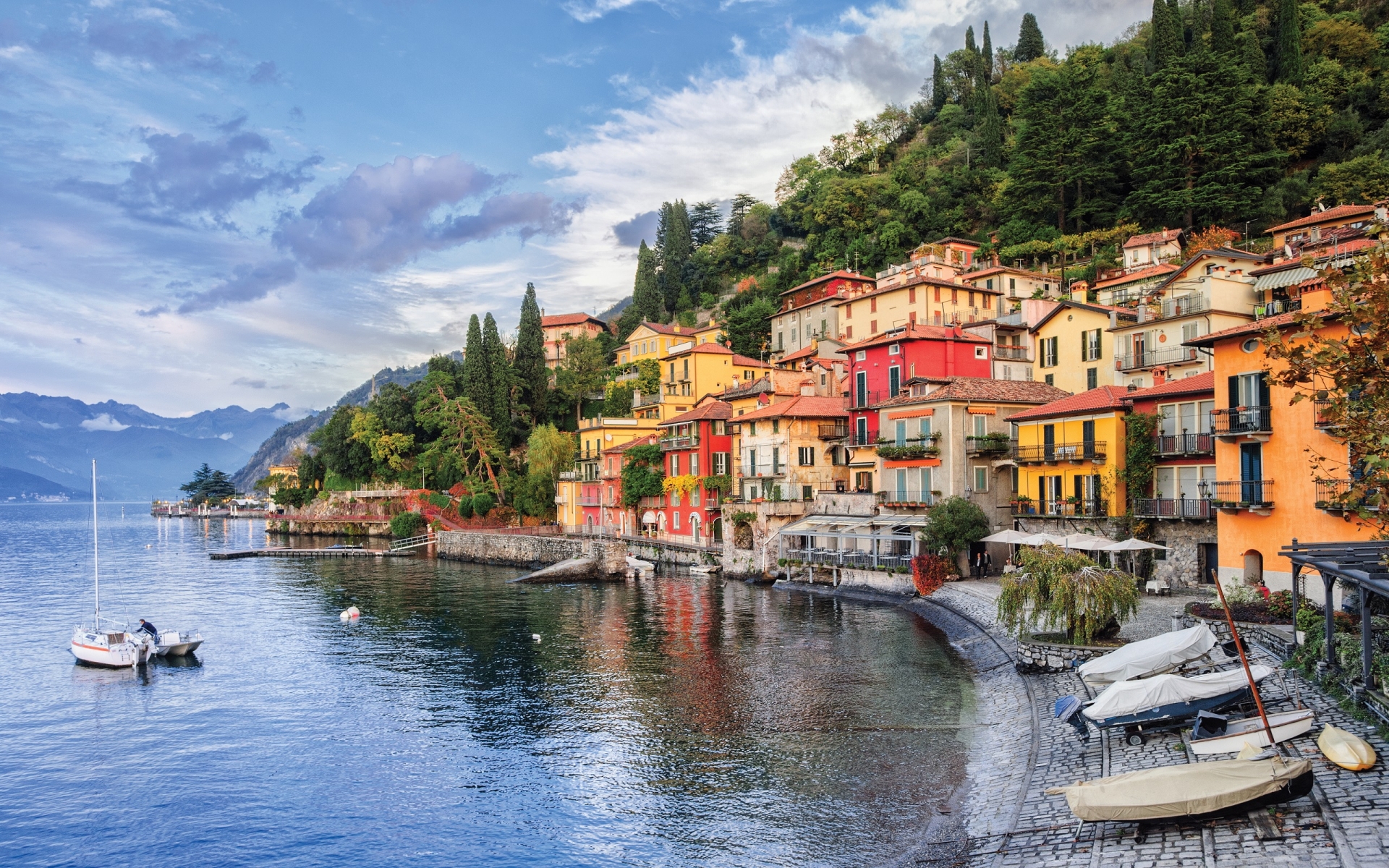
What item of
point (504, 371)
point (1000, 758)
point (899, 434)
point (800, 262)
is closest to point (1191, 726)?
point (1000, 758)

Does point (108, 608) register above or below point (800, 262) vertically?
below

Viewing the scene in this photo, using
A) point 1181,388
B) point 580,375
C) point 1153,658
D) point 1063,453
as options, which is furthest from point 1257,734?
point 580,375

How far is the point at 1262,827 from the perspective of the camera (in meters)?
13.3

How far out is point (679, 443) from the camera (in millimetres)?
66062

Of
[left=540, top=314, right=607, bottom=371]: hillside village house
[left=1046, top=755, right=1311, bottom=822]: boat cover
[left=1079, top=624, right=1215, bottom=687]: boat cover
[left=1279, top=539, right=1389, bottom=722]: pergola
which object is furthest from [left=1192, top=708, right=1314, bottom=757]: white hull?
[left=540, top=314, right=607, bottom=371]: hillside village house

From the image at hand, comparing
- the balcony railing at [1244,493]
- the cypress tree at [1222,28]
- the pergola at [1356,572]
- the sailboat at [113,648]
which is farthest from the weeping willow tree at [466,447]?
the pergola at [1356,572]

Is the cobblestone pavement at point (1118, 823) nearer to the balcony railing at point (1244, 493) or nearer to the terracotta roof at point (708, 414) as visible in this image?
the balcony railing at point (1244, 493)

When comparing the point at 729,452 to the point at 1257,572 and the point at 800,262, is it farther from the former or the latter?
the point at 800,262

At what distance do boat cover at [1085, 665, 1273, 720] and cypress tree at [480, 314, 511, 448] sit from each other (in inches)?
3188

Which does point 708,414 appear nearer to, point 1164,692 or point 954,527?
point 954,527

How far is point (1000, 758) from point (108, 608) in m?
52.1

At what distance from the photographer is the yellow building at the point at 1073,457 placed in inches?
1583

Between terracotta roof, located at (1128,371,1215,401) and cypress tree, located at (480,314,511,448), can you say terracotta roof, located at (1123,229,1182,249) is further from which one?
cypress tree, located at (480,314,511,448)

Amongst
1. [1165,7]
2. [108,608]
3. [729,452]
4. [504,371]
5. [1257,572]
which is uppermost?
[1165,7]
